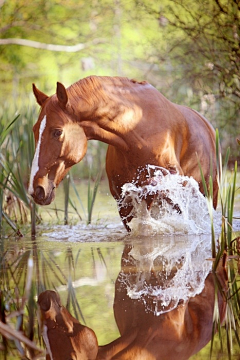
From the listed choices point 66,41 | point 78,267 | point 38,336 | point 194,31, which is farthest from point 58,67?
point 38,336

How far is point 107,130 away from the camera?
2219mm

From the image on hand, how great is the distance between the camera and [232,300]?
1.22m

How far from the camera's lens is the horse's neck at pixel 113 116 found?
7.13 ft

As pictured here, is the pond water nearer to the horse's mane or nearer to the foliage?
the horse's mane

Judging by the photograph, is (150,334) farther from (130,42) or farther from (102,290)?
(130,42)

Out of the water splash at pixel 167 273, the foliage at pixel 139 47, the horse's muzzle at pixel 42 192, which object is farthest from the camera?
the foliage at pixel 139 47

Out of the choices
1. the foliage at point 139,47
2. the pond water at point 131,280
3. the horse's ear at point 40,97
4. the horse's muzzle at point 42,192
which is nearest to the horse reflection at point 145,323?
the pond water at point 131,280

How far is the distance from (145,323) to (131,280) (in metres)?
0.40

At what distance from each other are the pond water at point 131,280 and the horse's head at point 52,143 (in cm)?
22

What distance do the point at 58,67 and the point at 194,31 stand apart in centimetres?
97

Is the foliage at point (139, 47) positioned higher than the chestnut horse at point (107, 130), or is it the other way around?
the foliage at point (139, 47)

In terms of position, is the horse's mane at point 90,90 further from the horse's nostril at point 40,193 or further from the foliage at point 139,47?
the foliage at point 139,47

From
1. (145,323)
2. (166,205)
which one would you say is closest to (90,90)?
(166,205)

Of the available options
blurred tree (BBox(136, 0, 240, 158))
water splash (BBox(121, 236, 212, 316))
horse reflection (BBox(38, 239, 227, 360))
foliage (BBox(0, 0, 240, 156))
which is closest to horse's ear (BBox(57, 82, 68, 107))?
water splash (BBox(121, 236, 212, 316))
